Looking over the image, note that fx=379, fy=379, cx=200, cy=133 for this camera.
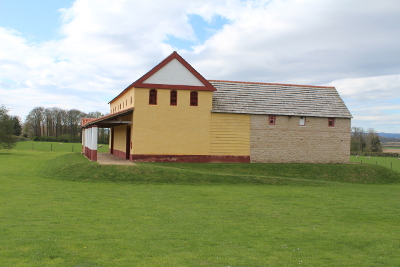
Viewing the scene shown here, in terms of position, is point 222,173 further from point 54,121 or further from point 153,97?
point 54,121

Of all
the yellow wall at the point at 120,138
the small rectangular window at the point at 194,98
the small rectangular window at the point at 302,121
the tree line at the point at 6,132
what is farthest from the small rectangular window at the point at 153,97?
the tree line at the point at 6,132

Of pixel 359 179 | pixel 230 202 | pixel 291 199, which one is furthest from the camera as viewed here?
pixel 359 179

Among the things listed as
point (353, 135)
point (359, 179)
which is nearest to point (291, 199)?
point (359, 179)

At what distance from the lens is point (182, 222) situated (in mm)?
11602

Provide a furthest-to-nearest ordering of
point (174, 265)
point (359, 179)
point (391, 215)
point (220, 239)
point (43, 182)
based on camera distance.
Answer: point (359, 179)
point (43, 182)
point (391, 215)
point (220, 239)
point (174, 265)

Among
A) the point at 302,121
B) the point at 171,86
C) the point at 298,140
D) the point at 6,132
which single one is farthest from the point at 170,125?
the point at 6,132

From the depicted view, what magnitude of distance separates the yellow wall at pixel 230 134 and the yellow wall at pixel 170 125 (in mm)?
571

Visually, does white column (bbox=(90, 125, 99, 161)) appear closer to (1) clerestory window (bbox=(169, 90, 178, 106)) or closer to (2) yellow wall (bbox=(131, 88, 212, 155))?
(2) yellow wall (bbox=(131, 88, 212, 155))

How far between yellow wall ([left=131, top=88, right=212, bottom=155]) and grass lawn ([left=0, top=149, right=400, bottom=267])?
481 cm

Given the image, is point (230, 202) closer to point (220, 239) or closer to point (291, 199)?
point (291, 199)

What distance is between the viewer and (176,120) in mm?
28281

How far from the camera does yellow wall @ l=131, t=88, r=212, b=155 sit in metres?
27.6

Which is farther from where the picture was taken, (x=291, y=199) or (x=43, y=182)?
(x=43, y=182)

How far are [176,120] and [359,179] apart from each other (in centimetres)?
1422
